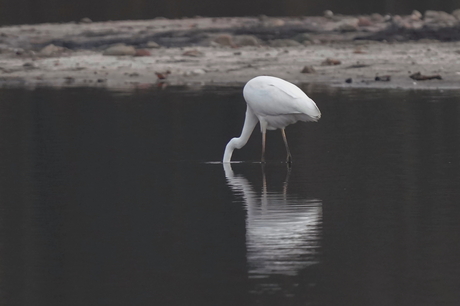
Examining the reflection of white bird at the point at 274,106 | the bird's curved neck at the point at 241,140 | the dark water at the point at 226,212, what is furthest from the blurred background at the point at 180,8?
the reflection of white bird at the point at 274,106

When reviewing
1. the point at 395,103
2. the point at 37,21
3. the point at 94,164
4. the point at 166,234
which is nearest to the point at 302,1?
the point at 37,21

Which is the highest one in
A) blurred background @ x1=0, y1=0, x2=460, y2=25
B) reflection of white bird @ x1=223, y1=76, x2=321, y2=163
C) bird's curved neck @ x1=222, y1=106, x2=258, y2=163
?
blurred background @ x1=0, y1=0, x2=460, y2=25

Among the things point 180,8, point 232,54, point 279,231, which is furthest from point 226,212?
point 180,8

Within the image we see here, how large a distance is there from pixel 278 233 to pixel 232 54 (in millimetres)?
16509

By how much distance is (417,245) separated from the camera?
7.82 metres

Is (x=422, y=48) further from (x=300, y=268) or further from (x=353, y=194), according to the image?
(x=300, y=268)

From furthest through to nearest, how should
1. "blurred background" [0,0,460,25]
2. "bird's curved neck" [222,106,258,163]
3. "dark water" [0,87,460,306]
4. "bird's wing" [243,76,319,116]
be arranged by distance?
"blurred background" [0,0,460,25], "bird's curved neck" [222,106,258,163], "bird's wing" [243,76,319,116], "dark water" [0,87,460,306]

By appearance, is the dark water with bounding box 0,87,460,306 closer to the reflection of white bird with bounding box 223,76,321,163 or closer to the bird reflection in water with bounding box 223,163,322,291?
the bird reflection in water with bounding box 223,163,322,291

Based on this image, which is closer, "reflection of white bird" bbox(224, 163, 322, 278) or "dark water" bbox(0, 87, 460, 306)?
"dark water" bbox(0, 87, 460, 306)

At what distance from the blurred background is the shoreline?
5340 mm

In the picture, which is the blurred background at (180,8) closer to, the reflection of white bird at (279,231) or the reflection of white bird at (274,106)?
the reflection of white bird at (274,106)

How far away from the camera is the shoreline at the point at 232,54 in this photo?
21703 millimetres

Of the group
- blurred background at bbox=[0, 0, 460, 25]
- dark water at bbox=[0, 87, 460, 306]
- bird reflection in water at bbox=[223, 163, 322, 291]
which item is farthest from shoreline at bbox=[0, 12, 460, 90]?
bird reflection in water at bbox=[223, 163, 322, 291]

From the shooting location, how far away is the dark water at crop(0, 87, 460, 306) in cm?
684
